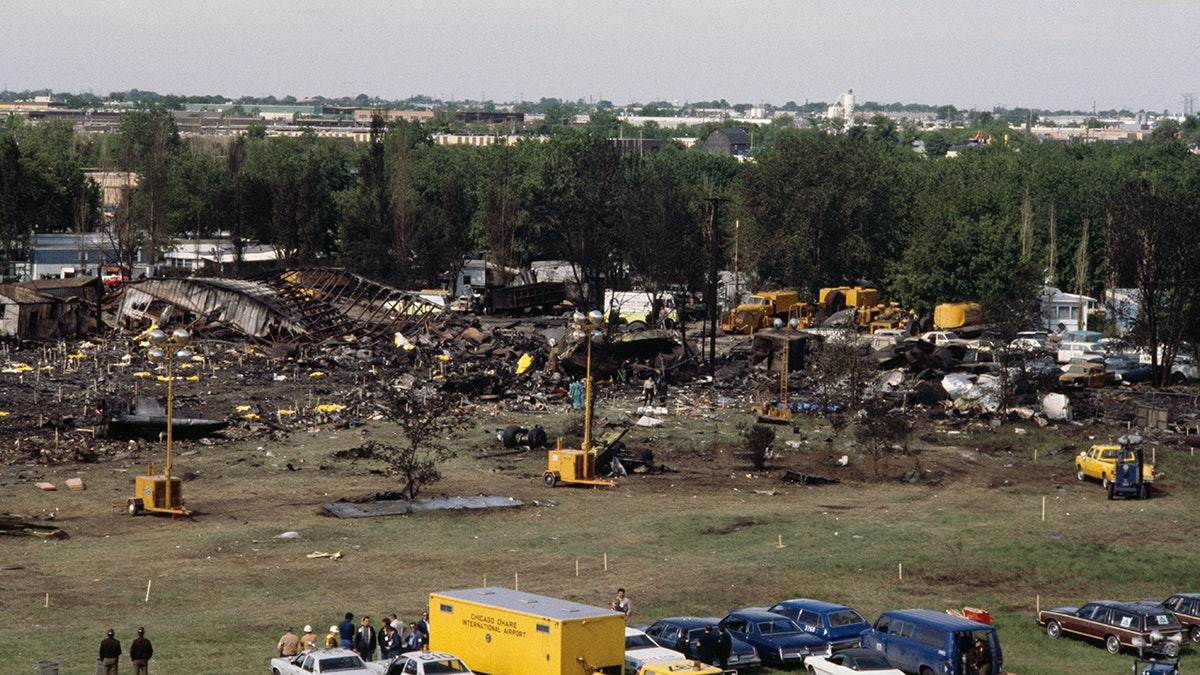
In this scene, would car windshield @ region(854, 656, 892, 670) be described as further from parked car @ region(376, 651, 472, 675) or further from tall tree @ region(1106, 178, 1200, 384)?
tall tree @ region(1106, 178, 1200, 384)

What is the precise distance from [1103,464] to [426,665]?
21931 mm

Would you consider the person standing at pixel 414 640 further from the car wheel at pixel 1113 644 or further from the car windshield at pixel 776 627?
the car wheel at pixel 1113 644

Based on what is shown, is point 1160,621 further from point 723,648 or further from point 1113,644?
point 723,648

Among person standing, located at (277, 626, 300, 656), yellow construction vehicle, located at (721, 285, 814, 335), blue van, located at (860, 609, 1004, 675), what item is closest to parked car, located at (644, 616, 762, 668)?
blue van, located at (860, 609, 1004, 675)

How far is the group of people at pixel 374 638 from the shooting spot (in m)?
19.2

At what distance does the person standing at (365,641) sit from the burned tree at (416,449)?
1167 cm

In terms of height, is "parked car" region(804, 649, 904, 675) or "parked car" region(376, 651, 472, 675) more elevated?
"parked car" region(376, 651, 472, 675)

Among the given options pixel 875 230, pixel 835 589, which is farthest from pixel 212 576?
pixel 875 230

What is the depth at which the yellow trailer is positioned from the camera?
17094mm

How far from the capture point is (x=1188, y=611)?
2241 centimetres

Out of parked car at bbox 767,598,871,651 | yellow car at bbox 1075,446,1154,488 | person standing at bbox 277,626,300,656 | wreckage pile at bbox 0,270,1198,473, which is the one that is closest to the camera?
person standing at bbox 277,626,300,656

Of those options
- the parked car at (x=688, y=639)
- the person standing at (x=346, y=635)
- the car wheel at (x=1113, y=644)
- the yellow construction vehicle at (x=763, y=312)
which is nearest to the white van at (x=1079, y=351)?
the yellow construction vehicle at (x=763, y=312)

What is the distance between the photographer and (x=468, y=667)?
18219 mm

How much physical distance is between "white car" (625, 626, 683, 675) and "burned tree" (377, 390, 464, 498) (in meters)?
13.2
